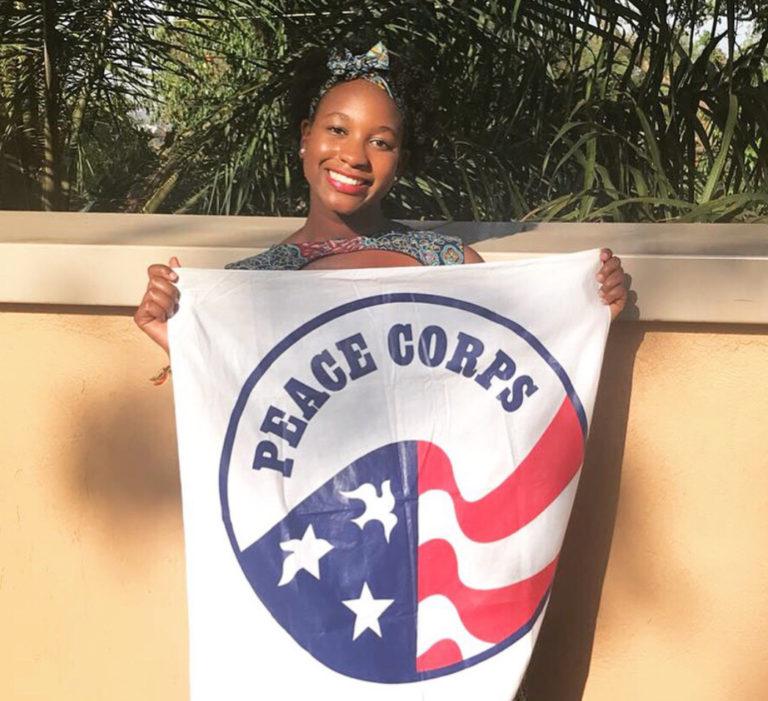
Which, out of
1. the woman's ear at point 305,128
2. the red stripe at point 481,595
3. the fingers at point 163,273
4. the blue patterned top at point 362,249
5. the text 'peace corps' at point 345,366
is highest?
the woman's ear at point 305,128

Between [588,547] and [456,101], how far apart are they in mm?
3456

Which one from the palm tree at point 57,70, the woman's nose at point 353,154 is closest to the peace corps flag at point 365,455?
the woman's nose at point 353,154

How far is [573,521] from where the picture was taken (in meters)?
2.60

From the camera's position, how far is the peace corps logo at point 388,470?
228cm

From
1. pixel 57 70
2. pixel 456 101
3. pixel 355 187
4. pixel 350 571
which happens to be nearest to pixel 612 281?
pixel 355 187

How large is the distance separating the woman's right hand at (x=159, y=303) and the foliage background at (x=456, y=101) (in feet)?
8.98

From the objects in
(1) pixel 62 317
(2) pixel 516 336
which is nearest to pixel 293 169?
(1) pixel 62 317

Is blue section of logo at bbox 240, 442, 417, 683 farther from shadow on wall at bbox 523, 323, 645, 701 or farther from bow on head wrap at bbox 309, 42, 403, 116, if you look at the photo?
bow on head wrap at bbox 309, 42, 403, 116

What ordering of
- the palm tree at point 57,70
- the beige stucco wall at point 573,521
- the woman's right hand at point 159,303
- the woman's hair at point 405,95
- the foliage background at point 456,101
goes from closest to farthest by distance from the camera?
the woman's right hand at point 159,303
the woman's hair at point 405,95
the beige stucco wall at point 573,521
the foliage background at point 456,101
the palm tree at point 57,70

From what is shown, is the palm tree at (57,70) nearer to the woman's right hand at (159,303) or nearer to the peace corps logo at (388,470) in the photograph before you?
the woman's right hand at (159,303)

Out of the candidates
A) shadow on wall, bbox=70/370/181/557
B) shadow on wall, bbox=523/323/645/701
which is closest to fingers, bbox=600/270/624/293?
shadow on wall, bbox=523/323/645/701

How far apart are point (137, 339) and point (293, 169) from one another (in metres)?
3.34

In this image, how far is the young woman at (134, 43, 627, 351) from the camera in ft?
7.62

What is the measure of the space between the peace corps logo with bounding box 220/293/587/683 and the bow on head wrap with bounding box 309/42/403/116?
44 cm
